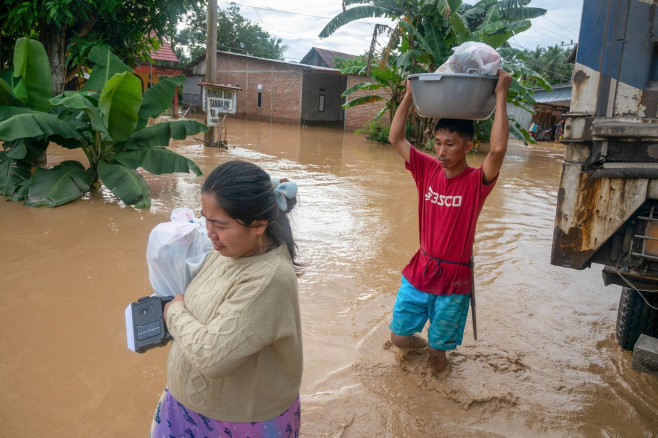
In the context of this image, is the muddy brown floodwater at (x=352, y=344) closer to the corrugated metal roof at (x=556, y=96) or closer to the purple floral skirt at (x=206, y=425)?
the purple floral skirt at (x=206, y=425)

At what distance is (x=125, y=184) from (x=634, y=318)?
5.92 meters

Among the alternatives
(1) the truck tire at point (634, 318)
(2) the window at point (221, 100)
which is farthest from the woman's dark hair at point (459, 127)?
(2) the window at point (221, 100)

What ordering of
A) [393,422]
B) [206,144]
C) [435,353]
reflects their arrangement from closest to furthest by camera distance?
[393,422] → [435,353] → [206,144]

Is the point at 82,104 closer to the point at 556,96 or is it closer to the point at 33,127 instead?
the point at 33,127

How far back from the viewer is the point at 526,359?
342cm

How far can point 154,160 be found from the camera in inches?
275

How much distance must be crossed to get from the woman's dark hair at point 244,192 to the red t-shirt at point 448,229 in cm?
151

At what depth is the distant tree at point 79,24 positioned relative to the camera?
23.3 ft

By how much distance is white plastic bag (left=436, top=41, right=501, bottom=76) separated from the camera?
2404 millimetres

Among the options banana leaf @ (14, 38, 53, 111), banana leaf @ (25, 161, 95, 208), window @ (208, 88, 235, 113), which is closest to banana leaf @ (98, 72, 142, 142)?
banana leaf @ (25, 161, 95, 208)

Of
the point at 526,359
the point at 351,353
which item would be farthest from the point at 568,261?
the point at 351,353

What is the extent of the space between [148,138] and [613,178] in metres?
6.43

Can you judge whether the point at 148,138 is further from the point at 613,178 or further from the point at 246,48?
the point at 246,48

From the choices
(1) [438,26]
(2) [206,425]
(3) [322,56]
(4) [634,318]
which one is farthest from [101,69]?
(3) [322,56]
